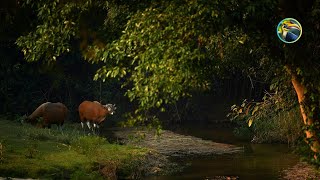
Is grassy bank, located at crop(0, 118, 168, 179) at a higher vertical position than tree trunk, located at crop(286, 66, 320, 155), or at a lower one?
lower

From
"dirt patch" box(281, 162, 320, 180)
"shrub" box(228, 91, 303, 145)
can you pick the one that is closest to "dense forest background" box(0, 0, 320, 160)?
"shrub" box(228, 91, 303, 145)

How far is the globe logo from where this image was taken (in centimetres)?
1200

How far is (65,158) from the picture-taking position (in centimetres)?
1888

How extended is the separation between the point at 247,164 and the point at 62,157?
674 cm

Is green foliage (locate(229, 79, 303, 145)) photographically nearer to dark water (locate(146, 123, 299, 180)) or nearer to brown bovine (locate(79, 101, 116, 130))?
dark water (locate(146, 123, 299, 180))

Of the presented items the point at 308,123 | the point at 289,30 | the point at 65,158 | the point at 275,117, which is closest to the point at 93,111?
the point at 275,117

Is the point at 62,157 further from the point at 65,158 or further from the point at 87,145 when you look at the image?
the point at 87,145

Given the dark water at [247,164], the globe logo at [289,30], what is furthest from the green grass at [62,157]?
the globe logo at [289,30]

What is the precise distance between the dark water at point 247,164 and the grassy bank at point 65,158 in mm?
1339

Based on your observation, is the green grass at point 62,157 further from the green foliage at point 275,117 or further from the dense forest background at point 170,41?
the dense forest background at point 170,41

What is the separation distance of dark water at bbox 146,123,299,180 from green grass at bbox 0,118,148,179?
1.51m

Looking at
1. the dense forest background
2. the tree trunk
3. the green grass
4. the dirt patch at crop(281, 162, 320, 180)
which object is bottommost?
the dirt patch at crop(281, 162, 320, 180)

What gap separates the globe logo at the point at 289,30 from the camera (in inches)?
472

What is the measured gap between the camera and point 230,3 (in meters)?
11.9
